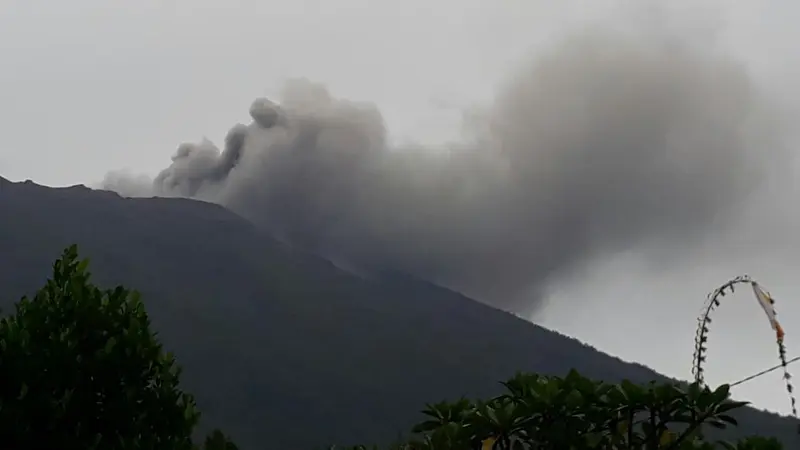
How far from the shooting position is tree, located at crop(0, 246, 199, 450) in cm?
893

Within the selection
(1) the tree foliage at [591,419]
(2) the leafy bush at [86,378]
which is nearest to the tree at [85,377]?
(2) the leafy bush at [86,378]

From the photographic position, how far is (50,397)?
9.05 m

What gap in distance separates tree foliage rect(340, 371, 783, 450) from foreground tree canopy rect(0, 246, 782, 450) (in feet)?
0.04

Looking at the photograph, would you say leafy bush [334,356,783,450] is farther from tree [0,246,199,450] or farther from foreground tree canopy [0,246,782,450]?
tree [0,246,199,450]

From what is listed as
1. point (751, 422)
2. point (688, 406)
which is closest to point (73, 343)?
point (688, 406)

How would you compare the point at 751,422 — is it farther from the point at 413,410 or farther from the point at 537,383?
the point at 537,383

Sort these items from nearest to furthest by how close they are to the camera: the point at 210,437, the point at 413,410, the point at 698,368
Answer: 1. the point at 210,437
2. the point at 698,368
3. the point at 413,410

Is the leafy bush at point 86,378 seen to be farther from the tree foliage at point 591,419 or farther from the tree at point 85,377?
the tree foliage at point 591,419

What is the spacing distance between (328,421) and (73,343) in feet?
587

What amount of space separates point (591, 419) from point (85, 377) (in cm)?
525

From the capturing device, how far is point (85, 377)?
30.5 feet

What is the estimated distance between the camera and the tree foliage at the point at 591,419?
894 cm

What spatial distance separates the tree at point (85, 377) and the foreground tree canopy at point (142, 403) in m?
0.01

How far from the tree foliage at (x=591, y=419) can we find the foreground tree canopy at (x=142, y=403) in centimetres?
1
